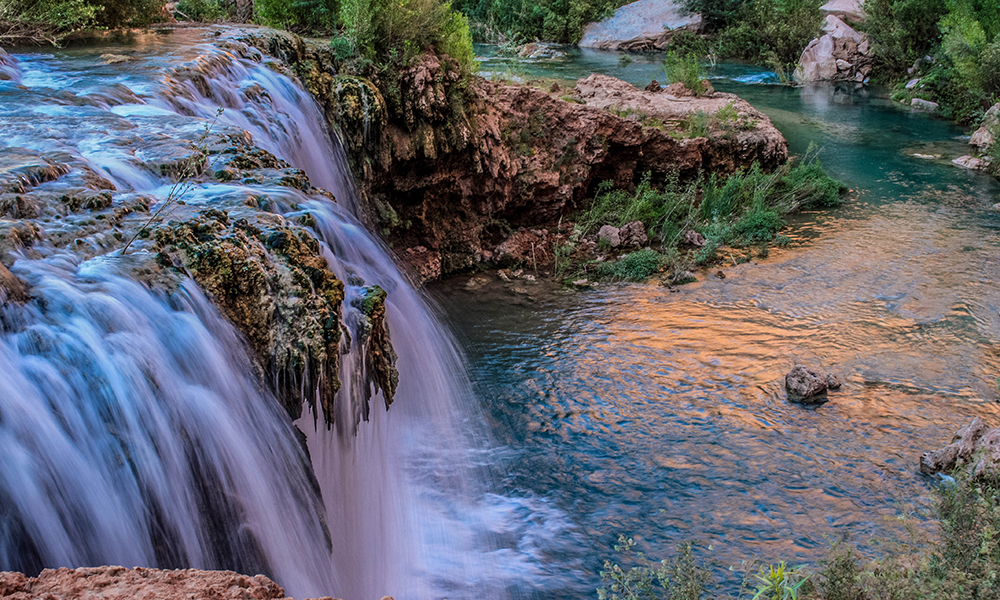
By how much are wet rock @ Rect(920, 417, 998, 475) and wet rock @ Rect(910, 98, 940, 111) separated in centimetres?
1714

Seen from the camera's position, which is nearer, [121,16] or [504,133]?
[121,16]

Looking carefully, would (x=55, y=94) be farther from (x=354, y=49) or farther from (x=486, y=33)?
(x=486, y=33)

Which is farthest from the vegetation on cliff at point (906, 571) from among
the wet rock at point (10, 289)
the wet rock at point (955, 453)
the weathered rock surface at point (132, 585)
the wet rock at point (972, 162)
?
the wet rock at point (972, 162)

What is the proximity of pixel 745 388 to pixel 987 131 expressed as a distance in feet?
38.9

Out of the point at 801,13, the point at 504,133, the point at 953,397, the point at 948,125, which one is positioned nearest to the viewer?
the point at 953,397

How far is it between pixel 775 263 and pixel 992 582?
21.4 ft

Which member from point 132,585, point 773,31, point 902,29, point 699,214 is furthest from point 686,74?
point 773,31

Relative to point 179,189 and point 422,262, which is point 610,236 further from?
point 179,189

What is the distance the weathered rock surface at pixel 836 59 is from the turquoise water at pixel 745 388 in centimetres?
1475

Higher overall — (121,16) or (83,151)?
(121,16)

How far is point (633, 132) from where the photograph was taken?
10.6m

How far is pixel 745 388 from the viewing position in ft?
21.3

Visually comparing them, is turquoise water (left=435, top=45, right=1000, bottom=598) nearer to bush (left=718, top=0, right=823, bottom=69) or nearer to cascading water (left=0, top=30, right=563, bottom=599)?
cascading water (left=0, top=30, right=563, bottom=599)

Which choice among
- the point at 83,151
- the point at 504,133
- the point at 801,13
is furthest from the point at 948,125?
the point at 83,151
